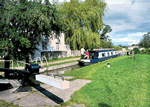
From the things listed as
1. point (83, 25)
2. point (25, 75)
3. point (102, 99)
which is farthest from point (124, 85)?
point (83, 25)

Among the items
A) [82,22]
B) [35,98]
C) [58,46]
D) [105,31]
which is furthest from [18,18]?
[105,31]

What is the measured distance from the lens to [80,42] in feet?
76.1

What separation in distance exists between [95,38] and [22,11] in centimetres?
1483

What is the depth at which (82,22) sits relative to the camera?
24.0m

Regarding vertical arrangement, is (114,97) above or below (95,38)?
below

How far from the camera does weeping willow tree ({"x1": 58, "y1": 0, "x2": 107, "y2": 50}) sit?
906 inches

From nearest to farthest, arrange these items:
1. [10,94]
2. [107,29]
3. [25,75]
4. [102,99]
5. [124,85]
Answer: [102,99]
[10,94]
[124,85]
[25,75]
[107,29]

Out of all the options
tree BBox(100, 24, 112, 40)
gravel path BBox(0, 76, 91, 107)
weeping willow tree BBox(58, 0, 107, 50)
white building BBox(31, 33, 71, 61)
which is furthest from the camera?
tree BBox(100, 24, 112, 40)

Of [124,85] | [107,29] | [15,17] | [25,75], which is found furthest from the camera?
[107,29]

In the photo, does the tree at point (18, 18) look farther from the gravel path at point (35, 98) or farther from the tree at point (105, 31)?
the tree at point (105, 31)

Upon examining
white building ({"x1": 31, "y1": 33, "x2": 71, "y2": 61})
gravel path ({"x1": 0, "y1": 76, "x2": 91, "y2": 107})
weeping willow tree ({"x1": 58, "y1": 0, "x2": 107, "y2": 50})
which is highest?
weeping willow tree ({"x1": 58, "y1": 0, "x2": 107, "y2": 50})

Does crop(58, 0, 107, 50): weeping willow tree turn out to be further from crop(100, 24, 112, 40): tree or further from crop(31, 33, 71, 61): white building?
crop(100, 24, 112, 40): tree

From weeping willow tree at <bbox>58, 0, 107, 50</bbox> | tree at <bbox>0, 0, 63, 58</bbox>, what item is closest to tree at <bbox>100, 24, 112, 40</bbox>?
weeping willow tree at <bbox>58, 0, 107, 50</bbox>

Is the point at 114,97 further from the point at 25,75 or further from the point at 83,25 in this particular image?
the point at 83,25
